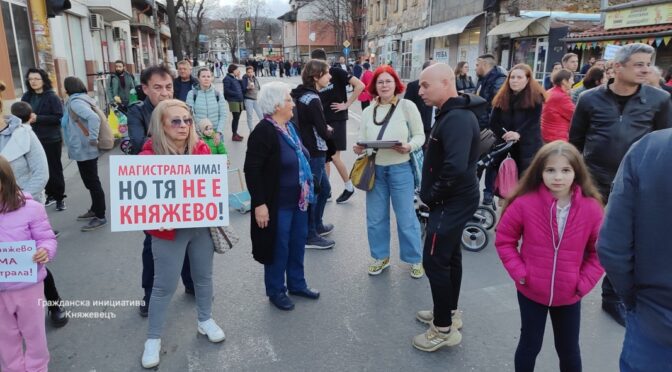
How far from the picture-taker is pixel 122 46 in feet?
76.9

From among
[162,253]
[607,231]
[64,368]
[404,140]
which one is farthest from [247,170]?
[607,231]

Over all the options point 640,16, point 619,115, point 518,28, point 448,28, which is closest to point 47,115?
point 619,115

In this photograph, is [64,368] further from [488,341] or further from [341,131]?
[341,131]

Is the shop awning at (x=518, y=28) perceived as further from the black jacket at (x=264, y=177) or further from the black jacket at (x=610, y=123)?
the black jacket at (x=264, y=177)

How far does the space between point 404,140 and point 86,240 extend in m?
3.88

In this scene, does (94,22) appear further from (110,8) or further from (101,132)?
(101,132)

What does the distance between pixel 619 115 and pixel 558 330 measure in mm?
1996

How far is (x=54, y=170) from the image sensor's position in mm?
6305

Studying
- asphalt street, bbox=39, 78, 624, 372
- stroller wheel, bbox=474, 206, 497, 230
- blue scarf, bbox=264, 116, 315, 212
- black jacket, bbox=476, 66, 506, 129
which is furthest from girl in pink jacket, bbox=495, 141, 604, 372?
black jacket, bbox=476, 66, 506, 129

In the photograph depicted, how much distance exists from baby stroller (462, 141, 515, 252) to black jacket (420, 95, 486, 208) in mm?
1605

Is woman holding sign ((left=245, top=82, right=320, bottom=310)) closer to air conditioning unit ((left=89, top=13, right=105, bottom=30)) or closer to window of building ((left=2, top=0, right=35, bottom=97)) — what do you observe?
window of building ((left=2, top=0, right=35, bottom=97))

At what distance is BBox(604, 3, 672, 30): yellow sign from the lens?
13.3 m

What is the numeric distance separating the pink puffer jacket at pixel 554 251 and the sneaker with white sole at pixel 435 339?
863 mm

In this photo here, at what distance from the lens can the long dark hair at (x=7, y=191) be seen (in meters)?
2.63
